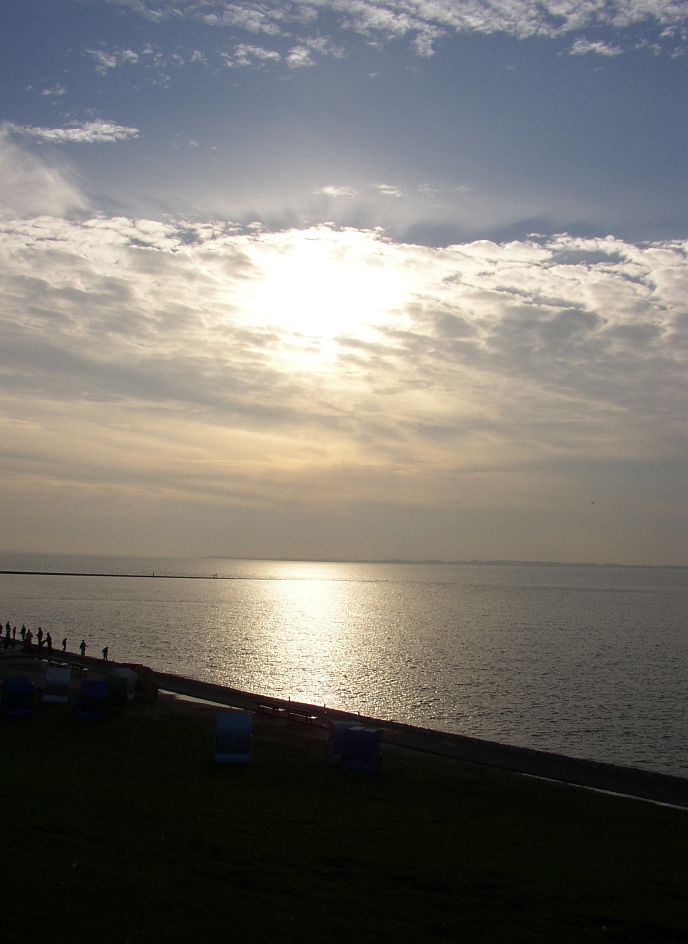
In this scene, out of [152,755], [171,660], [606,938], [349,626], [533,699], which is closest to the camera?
[606,938]

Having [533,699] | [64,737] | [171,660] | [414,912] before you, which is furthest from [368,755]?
[171,660]

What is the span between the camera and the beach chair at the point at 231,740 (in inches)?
1061

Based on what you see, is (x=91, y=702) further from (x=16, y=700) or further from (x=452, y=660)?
(x=452, y=660)

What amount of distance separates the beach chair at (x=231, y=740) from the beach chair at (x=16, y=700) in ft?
33.7

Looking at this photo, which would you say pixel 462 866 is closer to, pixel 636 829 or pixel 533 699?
pixel 636 829

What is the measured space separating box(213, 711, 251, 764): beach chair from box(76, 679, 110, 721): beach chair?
8.03m

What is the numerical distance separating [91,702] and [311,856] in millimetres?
19295

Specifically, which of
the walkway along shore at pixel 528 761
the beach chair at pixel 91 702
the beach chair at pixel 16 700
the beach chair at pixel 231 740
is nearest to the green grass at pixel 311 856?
the beach chair at pixel 231 740

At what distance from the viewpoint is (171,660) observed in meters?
79.6

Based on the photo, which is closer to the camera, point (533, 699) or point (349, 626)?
point (533, 699)

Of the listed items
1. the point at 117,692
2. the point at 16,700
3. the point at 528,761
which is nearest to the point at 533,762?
the point at 528,761

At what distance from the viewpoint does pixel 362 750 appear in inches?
1099

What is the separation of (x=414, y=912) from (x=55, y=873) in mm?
6355

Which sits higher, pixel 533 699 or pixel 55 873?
pixel 55 873
